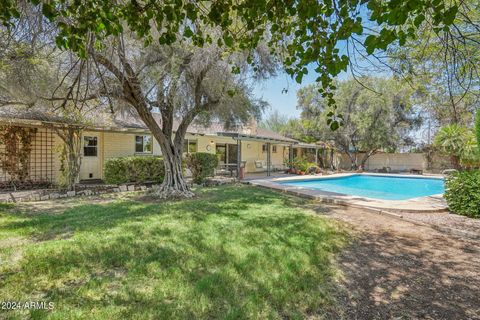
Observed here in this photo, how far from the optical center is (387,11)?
7.20 ft

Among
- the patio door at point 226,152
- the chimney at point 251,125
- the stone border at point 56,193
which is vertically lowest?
the stone border at point 56,193

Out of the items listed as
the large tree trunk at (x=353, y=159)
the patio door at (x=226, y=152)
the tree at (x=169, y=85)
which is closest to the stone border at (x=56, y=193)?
the tree at (x=169, y=85)

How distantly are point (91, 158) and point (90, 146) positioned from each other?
0.62 m

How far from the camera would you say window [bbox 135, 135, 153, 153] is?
15.9 metres

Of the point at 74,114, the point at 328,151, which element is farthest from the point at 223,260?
the point at 328,151

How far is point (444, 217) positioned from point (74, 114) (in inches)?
480

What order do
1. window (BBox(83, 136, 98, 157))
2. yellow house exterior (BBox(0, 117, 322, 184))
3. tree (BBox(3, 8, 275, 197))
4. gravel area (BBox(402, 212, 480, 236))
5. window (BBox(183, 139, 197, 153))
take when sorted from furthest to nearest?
window (BBox(183, 139, 197, 153)) → window (BBox(83, 136, 98, 157)) → yellow house exterior (BBox(0, 117, 322, 184)) → tree (BBox(3, 8, 275, 197)) → gravel area (BBox(402, 212, 480, 236))

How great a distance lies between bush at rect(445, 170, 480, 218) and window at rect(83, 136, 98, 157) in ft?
49.3

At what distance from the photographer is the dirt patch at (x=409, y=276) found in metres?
3.16

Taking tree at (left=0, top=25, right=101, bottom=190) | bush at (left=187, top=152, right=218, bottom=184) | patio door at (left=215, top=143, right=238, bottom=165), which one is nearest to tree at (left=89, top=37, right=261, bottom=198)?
tree at (left=0, top=25, right=101, bottom=190)

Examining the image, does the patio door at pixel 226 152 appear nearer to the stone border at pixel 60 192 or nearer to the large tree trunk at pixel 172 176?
the stone border at pixel 60 192

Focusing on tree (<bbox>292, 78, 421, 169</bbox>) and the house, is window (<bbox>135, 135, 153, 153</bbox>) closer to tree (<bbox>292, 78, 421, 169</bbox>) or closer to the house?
A: the house

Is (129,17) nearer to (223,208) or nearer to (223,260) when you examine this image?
(223,260)

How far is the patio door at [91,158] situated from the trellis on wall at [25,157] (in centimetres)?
138
